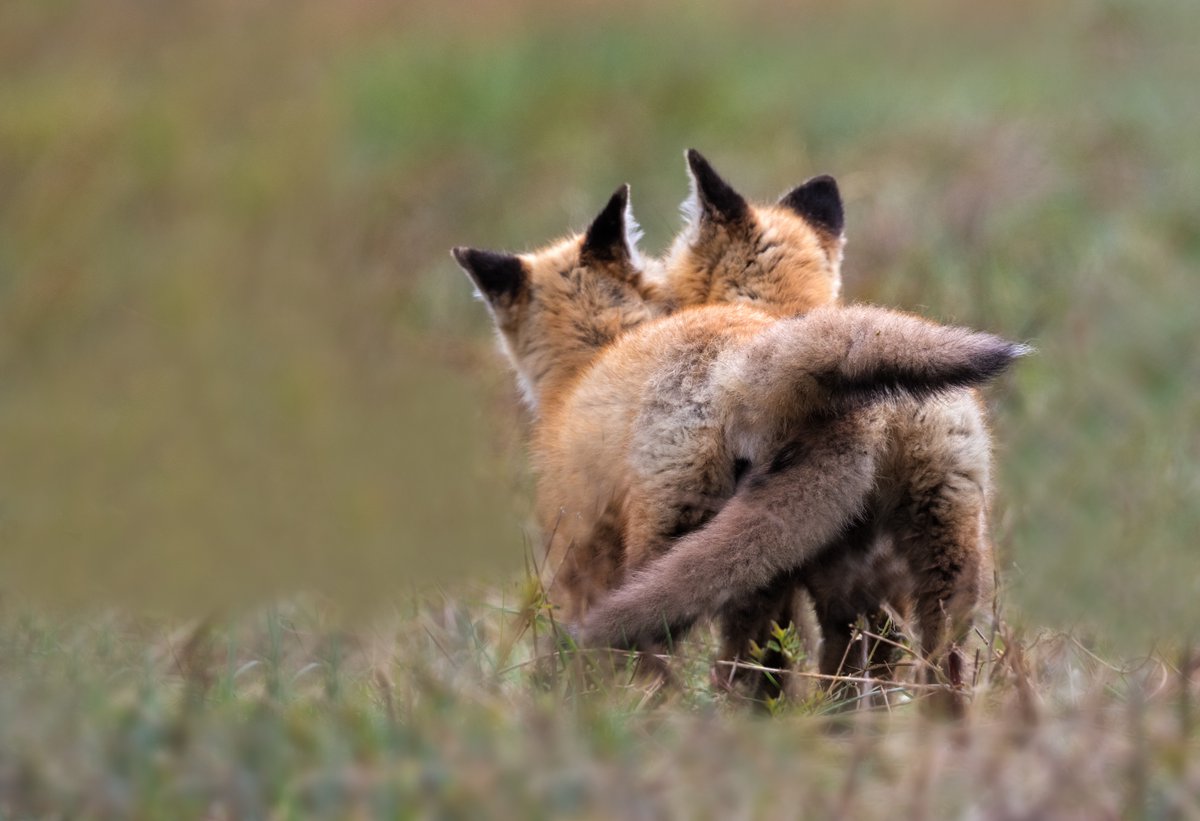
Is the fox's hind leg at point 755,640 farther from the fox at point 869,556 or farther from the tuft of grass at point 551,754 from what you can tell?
the tuft of grass at point 551,754

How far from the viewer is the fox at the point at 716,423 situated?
4.42 m

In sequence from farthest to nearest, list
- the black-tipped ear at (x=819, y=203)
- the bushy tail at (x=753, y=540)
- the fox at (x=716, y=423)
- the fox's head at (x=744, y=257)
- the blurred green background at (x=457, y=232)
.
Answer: the blurred green background at (x=457, y=232) < the black-tipped ear at (x=819, y=203) < the fox's head at (x=744, y=257) < the bushy tail at (x=753, y=540) < the fox at (x=716, y=423)

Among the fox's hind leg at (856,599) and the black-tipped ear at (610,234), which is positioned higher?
the black-tipped ear at (610,234)

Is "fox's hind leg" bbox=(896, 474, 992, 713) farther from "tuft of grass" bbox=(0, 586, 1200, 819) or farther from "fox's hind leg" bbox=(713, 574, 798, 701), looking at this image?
"tuft of grass" bbox=(0, 586, 1200, 819)

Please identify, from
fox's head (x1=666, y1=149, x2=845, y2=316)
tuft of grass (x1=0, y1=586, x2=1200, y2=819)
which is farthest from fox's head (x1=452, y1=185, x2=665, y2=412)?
tuft of grass (x1=0, y1=586, x2=1200, y2=819)

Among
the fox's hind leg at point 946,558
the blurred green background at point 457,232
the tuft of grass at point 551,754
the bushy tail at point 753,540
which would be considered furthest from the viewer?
the blurred green background at point 457,232

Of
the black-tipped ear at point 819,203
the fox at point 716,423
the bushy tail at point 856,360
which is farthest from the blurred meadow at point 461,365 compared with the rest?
the black-tipped ear at point 819,203

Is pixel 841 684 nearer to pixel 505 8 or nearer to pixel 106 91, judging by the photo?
pixel 106 91

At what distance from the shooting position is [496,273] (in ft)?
20.4

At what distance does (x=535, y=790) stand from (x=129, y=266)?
7.71 metres

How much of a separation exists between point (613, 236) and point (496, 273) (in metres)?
0.48

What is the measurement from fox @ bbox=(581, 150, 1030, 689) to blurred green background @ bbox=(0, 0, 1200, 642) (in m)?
0.66

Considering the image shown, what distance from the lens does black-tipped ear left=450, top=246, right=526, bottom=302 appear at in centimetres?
620

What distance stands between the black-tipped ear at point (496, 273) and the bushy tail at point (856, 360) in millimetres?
1606
